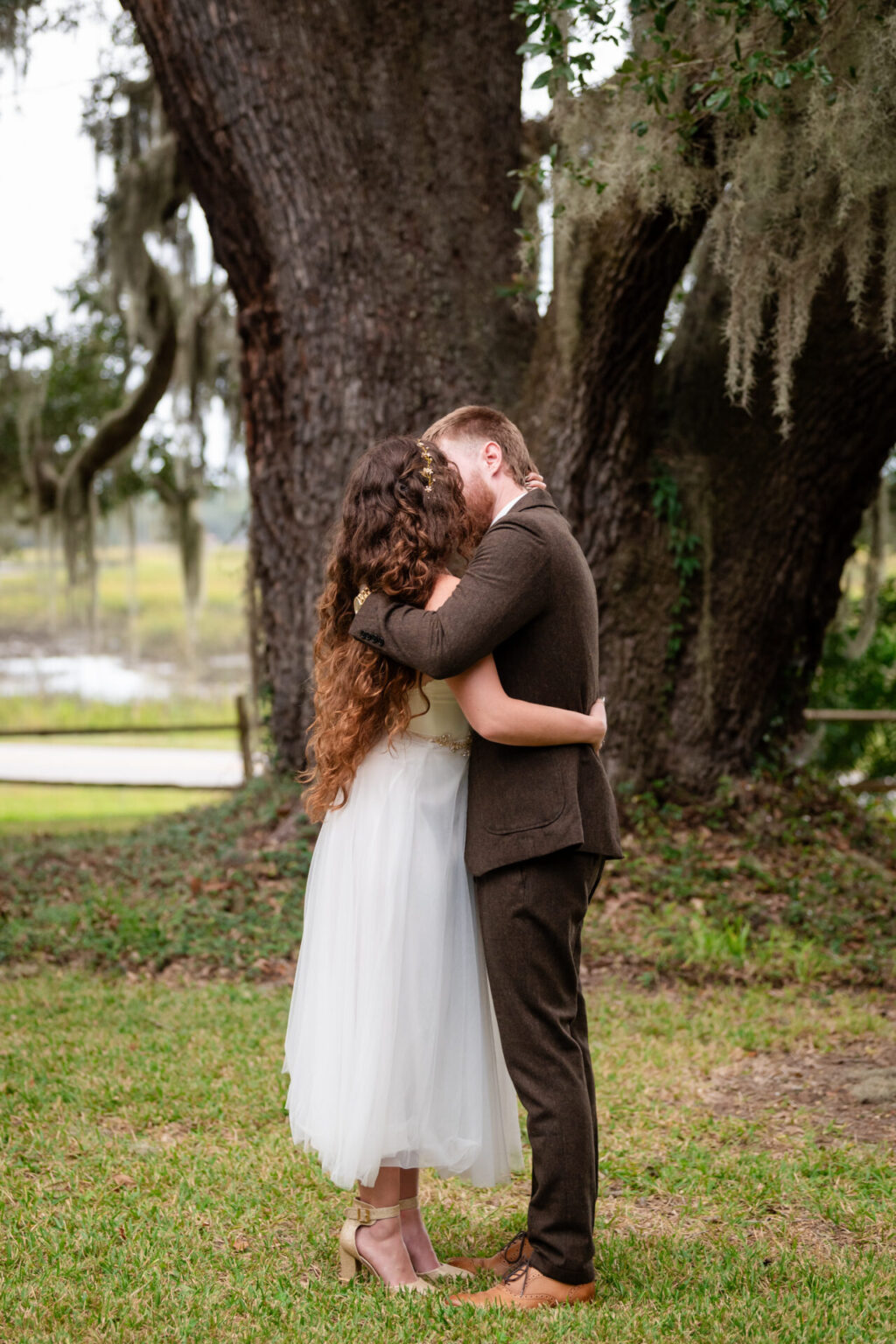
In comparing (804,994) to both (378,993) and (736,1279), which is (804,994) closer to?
(736,1279)

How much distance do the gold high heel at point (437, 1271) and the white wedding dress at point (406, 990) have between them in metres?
0.15

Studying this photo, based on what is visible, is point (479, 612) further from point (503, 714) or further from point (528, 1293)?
point (528, 1293)

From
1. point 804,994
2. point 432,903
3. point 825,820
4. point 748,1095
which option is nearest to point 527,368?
point 825,820

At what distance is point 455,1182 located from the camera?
3.39 metres

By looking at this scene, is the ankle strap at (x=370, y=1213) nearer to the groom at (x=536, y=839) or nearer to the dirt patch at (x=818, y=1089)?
the groom at (x=536, y=839)

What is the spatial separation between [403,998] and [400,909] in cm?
19

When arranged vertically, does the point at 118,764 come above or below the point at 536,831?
below

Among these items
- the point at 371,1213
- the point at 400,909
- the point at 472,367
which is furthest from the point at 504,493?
the point at 472,367

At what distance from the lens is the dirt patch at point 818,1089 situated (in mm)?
3768

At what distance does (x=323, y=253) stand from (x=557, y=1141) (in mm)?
5019

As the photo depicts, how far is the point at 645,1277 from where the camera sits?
2.69 metres

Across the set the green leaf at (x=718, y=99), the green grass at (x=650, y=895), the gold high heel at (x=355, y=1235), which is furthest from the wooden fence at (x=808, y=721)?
the gold high heel at (x=355, y=1235)

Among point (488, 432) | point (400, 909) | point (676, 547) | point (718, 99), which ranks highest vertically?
point (718, 99)

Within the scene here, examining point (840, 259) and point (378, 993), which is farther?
point (840, 259)
